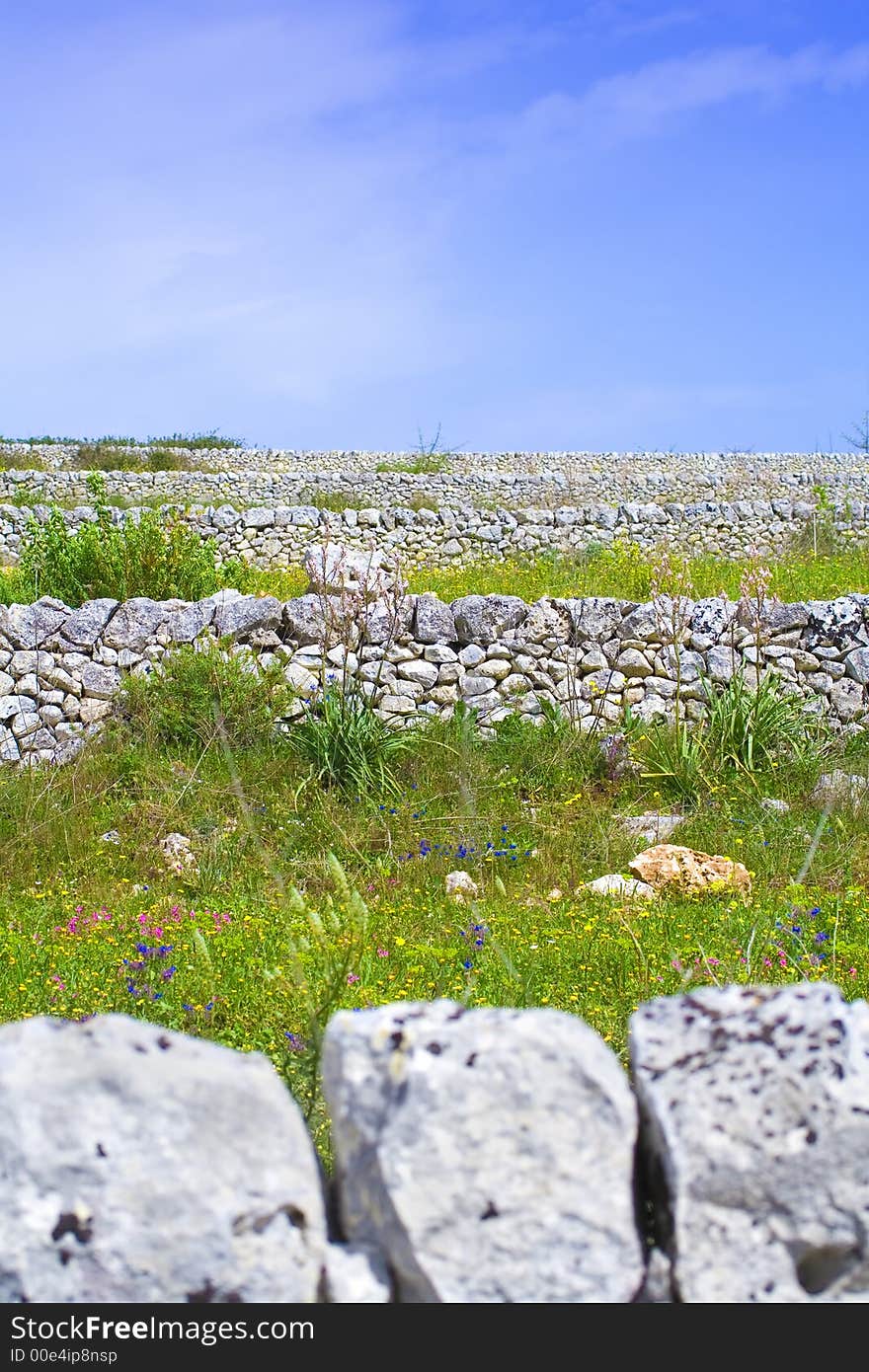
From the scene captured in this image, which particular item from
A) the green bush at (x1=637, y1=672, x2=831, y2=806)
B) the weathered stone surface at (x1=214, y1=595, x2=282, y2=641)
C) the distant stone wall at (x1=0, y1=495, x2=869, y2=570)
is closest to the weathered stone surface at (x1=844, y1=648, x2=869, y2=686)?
the green bush at (x1=637, y1=672, x2=831, y2=806)

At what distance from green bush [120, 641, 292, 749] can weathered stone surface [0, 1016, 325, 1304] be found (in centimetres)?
701

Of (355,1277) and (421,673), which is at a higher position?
(421,673)

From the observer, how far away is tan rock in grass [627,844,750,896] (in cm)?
696

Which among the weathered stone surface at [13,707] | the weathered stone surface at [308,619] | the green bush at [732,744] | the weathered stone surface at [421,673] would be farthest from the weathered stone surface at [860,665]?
the weathered stone surface at [13,707]

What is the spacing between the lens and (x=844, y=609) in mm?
10750

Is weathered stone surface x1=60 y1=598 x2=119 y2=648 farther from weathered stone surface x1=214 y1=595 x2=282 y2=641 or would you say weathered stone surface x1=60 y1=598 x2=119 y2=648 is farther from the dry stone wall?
the dry stone wall

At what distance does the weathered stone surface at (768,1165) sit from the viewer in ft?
7.14

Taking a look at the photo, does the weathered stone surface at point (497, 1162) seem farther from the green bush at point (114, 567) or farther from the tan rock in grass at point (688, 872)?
the green bush at point (114, 567)

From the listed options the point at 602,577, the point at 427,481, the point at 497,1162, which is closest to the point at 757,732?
the point at 602,577

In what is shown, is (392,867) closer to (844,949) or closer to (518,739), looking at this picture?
(518,739)

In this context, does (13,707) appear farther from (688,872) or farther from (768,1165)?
(768,1165)

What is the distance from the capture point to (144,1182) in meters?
2.11

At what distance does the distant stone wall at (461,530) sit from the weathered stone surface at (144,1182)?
15.9 meters

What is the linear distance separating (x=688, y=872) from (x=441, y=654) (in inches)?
149
